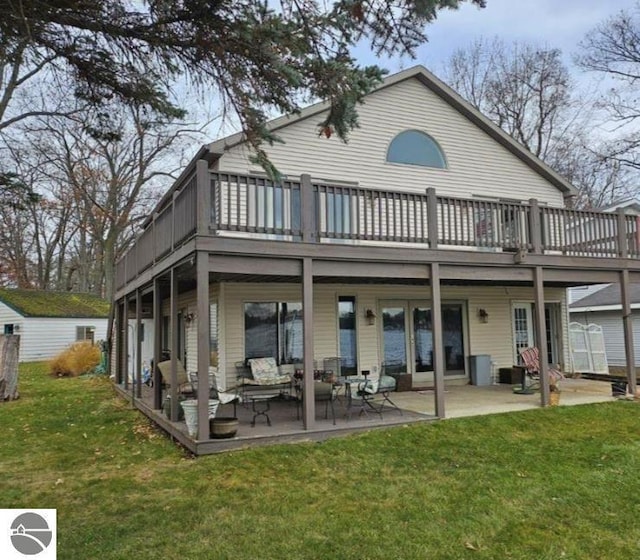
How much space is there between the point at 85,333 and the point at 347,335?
20.6m

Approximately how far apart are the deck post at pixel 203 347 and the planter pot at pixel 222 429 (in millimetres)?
159

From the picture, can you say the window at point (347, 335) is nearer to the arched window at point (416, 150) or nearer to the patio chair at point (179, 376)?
the patio chair at point (179, 376)

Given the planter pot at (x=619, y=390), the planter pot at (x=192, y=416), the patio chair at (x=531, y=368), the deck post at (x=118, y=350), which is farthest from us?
the deck post at (x=118, y=350)

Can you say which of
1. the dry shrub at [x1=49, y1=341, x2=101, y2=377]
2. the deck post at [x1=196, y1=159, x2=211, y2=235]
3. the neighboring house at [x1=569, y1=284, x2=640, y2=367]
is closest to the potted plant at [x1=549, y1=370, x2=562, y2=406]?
the deck post at [x1=196, y1=159, x2=211, y2=235]

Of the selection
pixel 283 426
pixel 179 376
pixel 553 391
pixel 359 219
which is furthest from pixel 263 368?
pixel 553 391

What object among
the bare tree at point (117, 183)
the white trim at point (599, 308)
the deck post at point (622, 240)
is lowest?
the white trim at point (599, 308)

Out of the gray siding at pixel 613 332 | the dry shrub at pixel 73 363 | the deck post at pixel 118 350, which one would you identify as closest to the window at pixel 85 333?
the dry shrub at pixel 73 363

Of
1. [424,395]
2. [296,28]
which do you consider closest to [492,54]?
[424,395]

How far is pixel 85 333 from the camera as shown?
2717 cm

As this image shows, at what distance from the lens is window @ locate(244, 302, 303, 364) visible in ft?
33.8

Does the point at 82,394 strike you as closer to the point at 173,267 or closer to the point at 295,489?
the point at 173,267

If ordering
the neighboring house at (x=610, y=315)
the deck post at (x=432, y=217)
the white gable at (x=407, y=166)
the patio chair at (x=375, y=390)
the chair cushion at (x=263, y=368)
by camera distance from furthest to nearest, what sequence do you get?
the neighboring house at (x=610, y=315), the white gable at (x=407, y=166), the chair cushion at (x=263, y=368), the deck post at (x=432, y=217), the patio chair at (x=375, y=390)

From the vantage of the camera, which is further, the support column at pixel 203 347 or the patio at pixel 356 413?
the patio at pixel 356 413

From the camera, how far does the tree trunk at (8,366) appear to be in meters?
12.6
